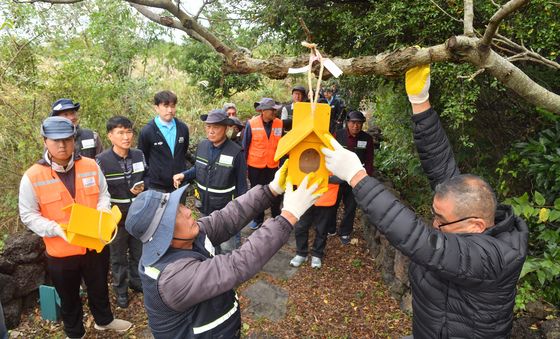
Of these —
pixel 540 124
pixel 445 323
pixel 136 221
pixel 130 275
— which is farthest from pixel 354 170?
pixel 130 275

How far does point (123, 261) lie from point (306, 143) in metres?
3.16

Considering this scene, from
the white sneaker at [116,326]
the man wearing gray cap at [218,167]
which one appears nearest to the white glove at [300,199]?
the man wearing gray cap at [218,167]

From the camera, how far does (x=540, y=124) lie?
3631 millimetres

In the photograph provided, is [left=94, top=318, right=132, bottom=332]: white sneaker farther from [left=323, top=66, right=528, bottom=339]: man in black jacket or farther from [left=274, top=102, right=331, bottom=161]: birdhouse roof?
[left=323, top=66, right=528, bottom=339]: man in black jacket

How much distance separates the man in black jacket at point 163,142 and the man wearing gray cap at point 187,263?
2883 millimetres

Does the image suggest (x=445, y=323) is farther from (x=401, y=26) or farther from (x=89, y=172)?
(x=89, y=172)

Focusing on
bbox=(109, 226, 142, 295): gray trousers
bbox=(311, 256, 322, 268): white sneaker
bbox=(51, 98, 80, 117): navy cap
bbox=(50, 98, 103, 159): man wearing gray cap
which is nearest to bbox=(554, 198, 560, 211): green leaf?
bbox=(311, 256, 322, 268): white sneaker

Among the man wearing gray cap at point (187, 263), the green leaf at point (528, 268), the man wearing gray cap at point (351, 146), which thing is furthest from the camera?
the man wearing gray cap at point (351, 146)

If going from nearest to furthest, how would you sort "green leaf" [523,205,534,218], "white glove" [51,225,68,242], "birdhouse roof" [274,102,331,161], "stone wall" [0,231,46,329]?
"birdhouse roof" [274,102,331,161]
"green leaf" [523,205,534,218]
"white glove" [51,225,68,242]
"stone wall" [0,231,46,329]

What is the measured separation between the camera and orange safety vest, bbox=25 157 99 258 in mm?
3033

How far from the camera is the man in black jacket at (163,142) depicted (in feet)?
15.0

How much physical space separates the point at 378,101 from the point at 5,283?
6.46 metres

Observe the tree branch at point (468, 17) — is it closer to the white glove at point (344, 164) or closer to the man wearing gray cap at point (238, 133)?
the white glove at point (344, 164)

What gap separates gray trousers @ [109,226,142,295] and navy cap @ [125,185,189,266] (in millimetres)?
2541
